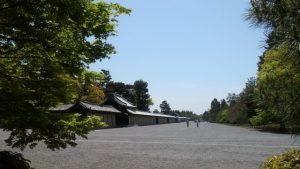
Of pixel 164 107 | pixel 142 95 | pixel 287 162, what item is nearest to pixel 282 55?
pixel 287 162

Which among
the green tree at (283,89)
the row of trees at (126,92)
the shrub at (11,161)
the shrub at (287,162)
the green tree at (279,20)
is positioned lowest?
the shrub at (287,162)

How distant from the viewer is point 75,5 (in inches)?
229

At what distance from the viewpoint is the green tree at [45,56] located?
19.6 feet

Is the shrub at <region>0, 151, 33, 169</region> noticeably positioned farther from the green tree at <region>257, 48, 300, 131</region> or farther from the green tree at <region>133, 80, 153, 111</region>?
the green tree at <region>133, 80, 153, 111</region>

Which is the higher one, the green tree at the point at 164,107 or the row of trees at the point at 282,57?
the green tree at the point at 164,107

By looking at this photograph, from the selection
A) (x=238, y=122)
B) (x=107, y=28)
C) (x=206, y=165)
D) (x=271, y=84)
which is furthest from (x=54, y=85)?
(x=238, y=122)

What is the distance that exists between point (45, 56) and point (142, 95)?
117 metres

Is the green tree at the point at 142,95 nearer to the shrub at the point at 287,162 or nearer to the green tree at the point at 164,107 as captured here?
the green tree at the point at 164,107

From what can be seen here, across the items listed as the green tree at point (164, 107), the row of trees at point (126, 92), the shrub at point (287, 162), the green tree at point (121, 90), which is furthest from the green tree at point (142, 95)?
the shrub at point (287, 162)

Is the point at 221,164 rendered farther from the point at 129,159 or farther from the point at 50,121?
the point at 50,121

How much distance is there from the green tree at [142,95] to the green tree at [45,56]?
4469 inches

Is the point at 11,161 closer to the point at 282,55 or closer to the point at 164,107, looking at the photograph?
the point at 282,55

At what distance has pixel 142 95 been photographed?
407 feet

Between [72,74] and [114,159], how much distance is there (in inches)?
294
